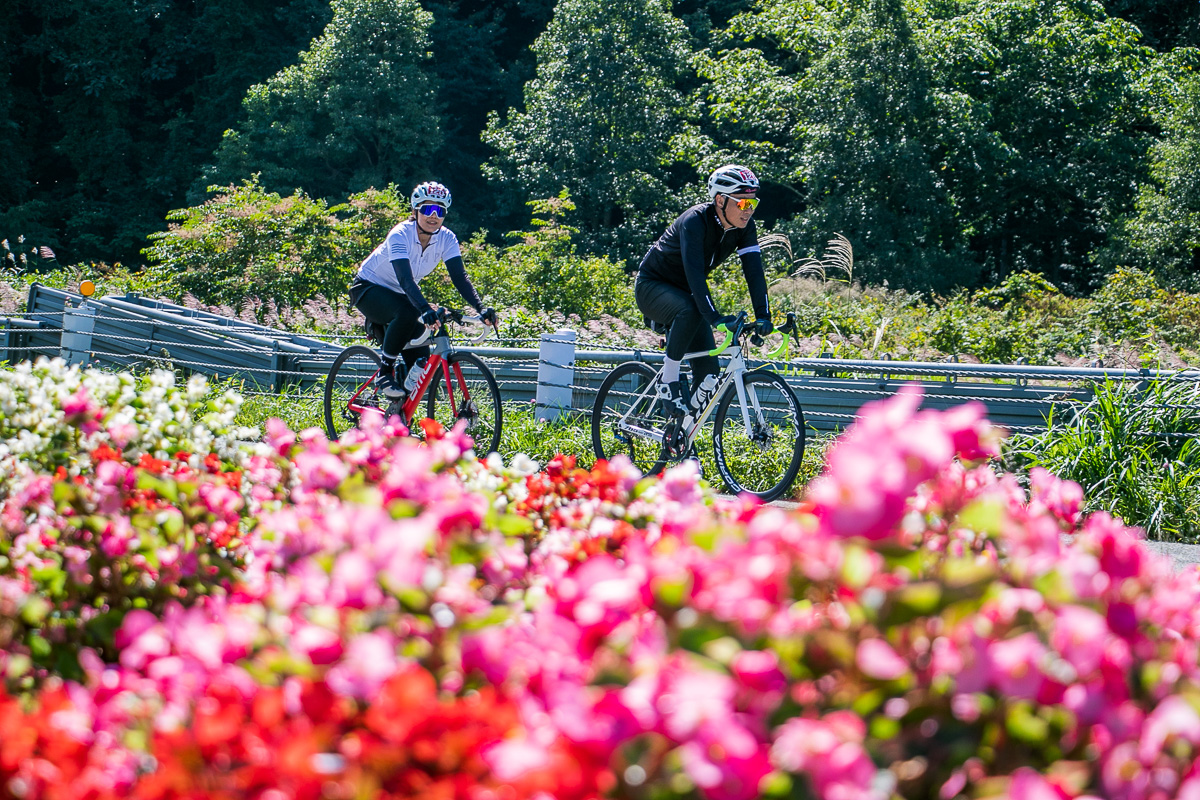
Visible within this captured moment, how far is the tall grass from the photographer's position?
258 inches

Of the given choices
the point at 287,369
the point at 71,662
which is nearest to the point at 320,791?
the point at 71,662

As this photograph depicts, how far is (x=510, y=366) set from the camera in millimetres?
10461

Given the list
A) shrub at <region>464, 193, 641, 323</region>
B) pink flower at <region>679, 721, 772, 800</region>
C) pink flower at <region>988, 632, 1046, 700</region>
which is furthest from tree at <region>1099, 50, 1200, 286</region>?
pink flower at <region>679, 721, 772, 800</region>

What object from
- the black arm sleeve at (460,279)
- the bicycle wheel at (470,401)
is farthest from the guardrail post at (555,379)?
the black arm sleeve at (460,279)

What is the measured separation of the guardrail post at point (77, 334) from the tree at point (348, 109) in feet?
89.6

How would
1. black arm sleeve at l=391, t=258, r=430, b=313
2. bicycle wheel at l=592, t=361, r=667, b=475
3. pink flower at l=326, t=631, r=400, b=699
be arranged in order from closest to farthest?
pink flower at l=326, t=631, r=400, b=699, bicycle wheel at l=592, t=361, r=667, b=475, black arm sleeve at l=391, t=258, r=430, b=313

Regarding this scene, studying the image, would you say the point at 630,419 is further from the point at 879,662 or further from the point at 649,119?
the point at 649,119

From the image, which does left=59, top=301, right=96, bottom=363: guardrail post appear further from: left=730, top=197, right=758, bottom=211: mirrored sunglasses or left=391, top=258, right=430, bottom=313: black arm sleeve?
left=730, top=197, right=758, bottom=211: mirrored sunglasses

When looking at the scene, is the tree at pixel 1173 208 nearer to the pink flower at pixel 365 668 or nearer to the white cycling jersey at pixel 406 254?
the white cycling jersey at pixel 406 254

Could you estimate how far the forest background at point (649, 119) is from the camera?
97.8 ft

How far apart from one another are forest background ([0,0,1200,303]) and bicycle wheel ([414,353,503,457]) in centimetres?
2189

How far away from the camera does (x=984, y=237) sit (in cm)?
3522

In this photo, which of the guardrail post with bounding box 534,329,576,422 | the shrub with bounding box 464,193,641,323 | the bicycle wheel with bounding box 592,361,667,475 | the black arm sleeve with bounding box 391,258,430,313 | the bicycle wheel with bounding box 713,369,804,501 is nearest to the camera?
the bicycle wheel with bounding box 713,369,804,501

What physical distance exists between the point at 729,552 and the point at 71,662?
1.52 m
